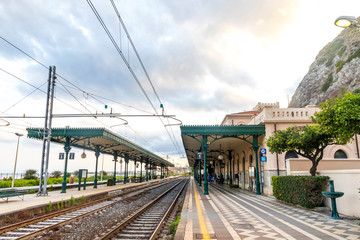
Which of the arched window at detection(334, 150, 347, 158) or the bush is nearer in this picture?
the bush

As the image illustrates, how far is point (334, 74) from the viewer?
59219 mm

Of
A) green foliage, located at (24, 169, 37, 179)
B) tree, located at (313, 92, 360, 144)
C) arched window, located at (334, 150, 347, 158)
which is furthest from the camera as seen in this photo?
green foliage, located at (24, 169, 37, 179)

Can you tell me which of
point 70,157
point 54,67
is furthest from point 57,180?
point 54,67

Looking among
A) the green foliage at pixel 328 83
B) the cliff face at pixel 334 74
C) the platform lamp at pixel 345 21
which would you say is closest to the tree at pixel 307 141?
the platform lamp at pixel 345 21

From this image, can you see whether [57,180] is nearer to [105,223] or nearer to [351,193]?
[105,223]

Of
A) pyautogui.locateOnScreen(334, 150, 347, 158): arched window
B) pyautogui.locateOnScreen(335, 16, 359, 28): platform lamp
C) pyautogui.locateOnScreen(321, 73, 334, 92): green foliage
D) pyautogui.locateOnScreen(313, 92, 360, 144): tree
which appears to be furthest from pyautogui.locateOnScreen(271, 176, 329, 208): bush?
pyautogui.locateOnScreen(321, 73, 334, 92): green foliage

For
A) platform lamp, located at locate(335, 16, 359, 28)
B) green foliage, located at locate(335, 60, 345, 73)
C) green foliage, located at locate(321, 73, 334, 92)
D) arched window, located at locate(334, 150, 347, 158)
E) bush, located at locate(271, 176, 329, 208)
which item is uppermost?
green foliage, located at locate(335, 60, 345, 73)

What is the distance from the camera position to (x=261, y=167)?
18906mm

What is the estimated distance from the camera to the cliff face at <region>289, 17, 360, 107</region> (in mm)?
51562

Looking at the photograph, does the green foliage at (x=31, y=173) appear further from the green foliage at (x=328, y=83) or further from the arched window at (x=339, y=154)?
the green foliage at (x=328, y=83)

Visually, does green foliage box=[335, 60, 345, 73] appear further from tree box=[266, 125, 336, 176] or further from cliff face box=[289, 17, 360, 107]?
tree box=[266, 125, 336, 176]

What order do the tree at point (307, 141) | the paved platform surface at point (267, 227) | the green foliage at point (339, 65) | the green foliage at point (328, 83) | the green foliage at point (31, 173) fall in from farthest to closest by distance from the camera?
the green foliage at point (328, 83), the green foliage at point (339, 65), the green foliage at point (31, 173), the tree at point (307, 141), the paved platform surface at point (267, 227)

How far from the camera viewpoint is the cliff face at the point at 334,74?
51.6 m

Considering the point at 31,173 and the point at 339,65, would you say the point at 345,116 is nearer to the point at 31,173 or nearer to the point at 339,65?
the point at 31,173
